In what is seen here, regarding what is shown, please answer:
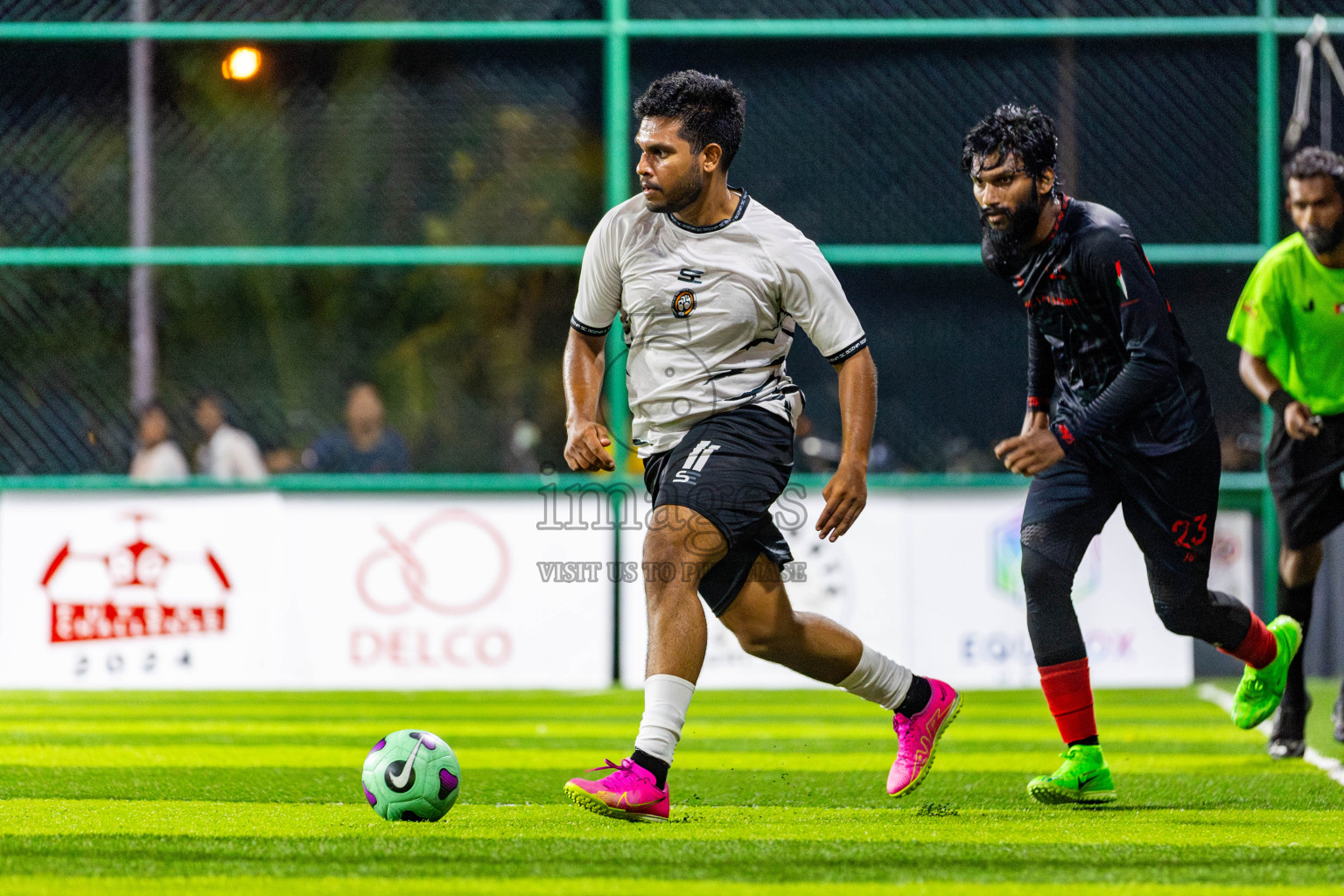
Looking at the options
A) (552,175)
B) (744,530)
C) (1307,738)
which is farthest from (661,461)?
(552,175)

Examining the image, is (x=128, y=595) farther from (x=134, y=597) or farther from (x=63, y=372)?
(x=63, y=372)

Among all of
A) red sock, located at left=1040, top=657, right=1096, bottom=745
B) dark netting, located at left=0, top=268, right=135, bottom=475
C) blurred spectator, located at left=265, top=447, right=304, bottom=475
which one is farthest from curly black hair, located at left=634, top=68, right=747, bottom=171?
dark netting, located at left=0, top=268, right=135, bottom=475

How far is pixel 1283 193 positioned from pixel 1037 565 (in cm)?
748

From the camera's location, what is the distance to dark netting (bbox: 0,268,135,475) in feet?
37.6

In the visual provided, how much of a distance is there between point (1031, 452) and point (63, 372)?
898cm

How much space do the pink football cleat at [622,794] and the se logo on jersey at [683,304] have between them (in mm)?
1266

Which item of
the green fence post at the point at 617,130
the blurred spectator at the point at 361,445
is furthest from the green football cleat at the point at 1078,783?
the blurred spectator at the point at 361,445

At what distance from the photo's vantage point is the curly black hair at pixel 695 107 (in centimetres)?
462

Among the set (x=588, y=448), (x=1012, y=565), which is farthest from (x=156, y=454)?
(x=588, y=448)

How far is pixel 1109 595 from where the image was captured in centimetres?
1016

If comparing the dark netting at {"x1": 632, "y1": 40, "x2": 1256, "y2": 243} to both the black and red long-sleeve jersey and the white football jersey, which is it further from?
the white football jersey

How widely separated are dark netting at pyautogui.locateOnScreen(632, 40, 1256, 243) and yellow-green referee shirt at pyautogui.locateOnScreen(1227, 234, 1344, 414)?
516 cm

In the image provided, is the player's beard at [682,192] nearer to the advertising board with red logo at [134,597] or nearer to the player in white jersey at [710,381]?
the player in white jersey at [710,381]

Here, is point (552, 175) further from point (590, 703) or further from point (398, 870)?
point (398, 870)
